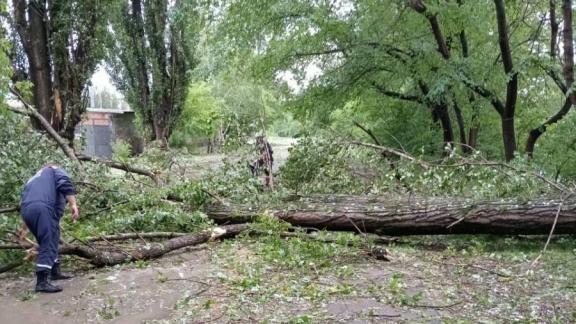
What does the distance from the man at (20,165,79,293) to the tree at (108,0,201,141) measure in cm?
1168

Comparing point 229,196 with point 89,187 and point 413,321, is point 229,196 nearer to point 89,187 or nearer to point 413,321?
point 89,187

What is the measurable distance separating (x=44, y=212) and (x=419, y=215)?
3.86 m

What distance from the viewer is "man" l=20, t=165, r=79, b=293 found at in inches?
183

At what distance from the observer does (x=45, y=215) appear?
4.67 metres

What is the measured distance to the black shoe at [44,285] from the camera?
4625 mm

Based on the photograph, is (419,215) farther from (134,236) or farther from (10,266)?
(10,266)

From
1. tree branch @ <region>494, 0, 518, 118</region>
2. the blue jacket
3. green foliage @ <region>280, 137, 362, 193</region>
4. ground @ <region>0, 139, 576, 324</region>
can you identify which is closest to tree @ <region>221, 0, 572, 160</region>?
tree branch @ <region>494, 0, 518, 118</region>

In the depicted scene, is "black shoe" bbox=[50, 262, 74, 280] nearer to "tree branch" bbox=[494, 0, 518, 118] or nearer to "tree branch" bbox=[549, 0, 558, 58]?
Answer: "tree branch" bbox=[494, 0, 518, 118]

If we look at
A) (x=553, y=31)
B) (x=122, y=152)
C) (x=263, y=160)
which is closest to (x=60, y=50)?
(x=122, y=152)

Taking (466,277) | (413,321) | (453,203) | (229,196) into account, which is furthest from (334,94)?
(413,321)

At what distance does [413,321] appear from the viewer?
3.86m

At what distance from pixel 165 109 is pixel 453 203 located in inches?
497

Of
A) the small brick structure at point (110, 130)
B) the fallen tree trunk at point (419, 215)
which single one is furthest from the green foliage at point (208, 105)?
the fallen tree trunk at point (419, 215)

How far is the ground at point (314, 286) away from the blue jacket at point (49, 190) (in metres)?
0.74
